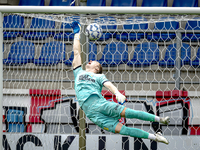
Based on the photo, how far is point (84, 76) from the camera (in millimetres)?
2059

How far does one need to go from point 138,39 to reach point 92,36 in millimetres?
1856

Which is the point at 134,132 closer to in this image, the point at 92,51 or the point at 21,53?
the point at 92,51

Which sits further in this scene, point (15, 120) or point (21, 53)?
point (21, 53)

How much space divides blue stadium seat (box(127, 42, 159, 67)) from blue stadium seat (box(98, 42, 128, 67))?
0.62 feet

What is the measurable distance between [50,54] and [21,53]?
552mm

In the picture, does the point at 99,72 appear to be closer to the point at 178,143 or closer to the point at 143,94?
the point at 143,94

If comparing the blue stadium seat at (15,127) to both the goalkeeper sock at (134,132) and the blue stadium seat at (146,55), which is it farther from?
the goalkeeper sock at (134,132)

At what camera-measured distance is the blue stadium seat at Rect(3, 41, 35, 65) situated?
389 centimetres

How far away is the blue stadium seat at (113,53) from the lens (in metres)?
3.74

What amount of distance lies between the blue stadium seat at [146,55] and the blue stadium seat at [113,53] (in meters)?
0.19

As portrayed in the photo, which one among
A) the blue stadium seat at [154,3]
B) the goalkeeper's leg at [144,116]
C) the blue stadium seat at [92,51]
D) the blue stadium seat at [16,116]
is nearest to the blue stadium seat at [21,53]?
the blue stadium seat at [16,116]

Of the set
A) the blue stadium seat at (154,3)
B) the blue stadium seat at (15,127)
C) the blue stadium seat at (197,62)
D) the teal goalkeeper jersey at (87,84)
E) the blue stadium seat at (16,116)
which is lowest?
the blue stadium seat at (15,127)

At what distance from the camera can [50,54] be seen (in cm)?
387

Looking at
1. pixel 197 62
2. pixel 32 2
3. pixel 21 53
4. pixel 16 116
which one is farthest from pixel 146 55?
pixel 32 2
